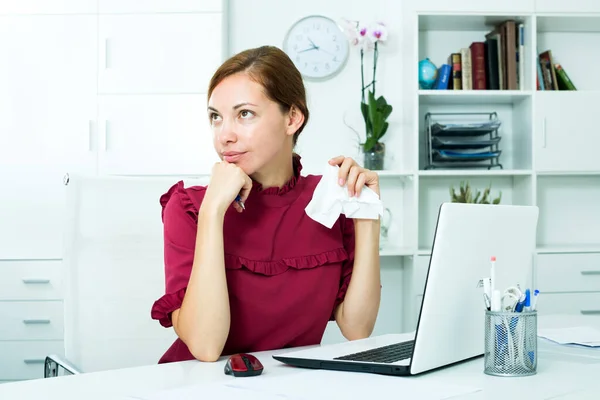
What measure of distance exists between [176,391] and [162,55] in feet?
8.73

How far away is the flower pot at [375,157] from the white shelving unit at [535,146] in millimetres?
84

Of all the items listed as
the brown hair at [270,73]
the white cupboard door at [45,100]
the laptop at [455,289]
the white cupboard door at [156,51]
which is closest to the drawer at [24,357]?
the white cupboard door at [45,100]

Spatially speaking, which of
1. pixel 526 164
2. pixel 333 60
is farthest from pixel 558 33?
pixel 333 60

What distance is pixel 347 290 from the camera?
173cm

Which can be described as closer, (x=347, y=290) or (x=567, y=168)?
(x=347, y=290)

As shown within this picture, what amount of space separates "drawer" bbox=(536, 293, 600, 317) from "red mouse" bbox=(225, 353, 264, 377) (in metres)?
2.60

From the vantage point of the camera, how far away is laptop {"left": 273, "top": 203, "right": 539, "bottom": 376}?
112 cm

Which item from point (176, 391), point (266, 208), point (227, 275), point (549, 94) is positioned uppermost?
point (549, 94)

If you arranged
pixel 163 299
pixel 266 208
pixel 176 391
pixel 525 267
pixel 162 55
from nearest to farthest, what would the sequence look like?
pixel 176 391 → pixel 525 267 → pixel 163 299 → pixel 266 208 → pixel 162 55

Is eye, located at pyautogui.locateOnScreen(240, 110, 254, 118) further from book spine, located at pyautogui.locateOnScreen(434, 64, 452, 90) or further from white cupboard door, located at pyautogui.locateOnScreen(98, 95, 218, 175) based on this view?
book spine, located at pyautogui.locateOnScreen(434, 64, 452, 90)

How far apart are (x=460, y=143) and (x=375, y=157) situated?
41 centimetres

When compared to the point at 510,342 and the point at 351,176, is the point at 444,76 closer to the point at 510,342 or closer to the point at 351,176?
the point at 351,176

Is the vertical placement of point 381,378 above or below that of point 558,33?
below

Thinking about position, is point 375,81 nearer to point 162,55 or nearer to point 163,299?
point 162,55
